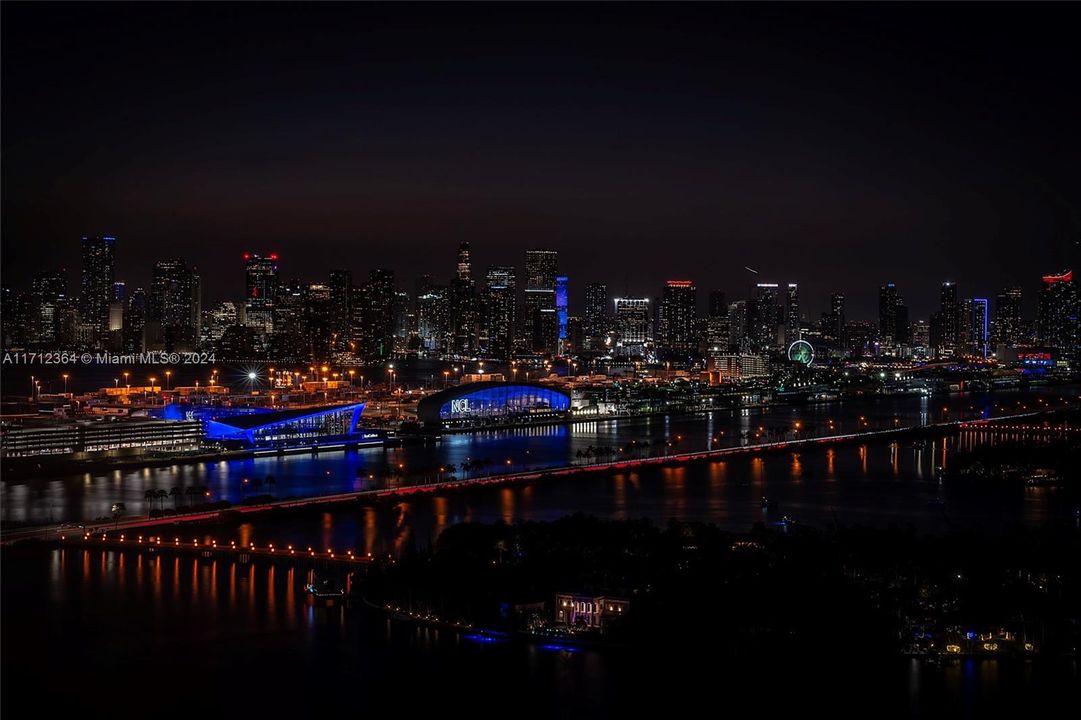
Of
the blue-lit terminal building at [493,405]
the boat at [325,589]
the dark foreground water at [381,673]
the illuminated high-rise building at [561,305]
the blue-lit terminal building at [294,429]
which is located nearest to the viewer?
the dark foreground water at [381,673]

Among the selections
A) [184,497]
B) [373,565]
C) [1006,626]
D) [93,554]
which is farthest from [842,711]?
[184,497]

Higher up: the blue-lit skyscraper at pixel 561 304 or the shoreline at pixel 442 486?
the blue-lit skyscraper at pixel 561 304

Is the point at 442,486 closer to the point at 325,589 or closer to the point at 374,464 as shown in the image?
the point at 374,464

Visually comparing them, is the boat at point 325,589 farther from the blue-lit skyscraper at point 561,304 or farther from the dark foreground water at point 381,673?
the blue-lit skyscraper at point 561,304

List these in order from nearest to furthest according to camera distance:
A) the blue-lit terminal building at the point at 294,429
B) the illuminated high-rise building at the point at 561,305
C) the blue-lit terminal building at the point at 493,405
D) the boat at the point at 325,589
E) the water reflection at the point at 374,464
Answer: the boat at the point at 325,589, the water reflection at the point at 374,464, the blue-lit terminal building at the point at 294,429, the blue-lit terminal building at the point at 493,405, the illuminated high-rise building at the point at 561,305

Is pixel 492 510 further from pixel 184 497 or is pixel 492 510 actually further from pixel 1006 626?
pixel 1006 626

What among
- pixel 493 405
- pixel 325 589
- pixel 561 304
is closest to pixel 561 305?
pixel 561 304

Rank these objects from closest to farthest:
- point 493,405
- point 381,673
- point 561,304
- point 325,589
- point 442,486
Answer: point 381,673 < point 325,589 < point 442,486 < point 493,405 < point 561,304

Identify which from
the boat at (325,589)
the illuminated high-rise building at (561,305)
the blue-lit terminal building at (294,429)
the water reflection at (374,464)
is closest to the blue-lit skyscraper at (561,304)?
the illuminated high-rise building at (561,305)
